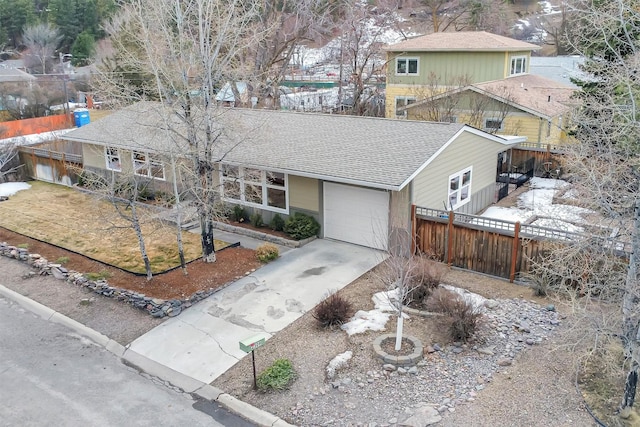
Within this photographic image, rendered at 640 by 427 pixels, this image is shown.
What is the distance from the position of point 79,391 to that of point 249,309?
12.6 ft

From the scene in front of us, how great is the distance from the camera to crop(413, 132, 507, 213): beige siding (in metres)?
14.6

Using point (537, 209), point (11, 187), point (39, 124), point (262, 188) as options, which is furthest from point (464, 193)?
point (39, 124)

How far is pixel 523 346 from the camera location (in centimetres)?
952

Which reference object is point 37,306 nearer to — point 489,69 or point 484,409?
point 484,409

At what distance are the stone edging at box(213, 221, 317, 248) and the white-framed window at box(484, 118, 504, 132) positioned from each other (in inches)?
566

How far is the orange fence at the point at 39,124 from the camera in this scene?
114ft

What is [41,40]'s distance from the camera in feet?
220

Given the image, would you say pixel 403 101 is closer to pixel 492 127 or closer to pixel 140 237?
pixel 492 127

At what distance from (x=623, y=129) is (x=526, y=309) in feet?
17.5

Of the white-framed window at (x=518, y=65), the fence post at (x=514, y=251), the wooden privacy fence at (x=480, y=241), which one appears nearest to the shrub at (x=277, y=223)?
the wooden privacy fence at (x=480, y=241)

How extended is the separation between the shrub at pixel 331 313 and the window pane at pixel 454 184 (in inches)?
282

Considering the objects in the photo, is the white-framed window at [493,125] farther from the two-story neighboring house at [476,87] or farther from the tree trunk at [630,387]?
the tree trunk at [630,387]

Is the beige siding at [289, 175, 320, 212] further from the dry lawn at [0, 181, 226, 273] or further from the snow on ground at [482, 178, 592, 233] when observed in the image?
the snow on ground at [482, 178, 592, 233]

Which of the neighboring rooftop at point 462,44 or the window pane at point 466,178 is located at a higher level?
the neighboring rooftop at point 462,44
